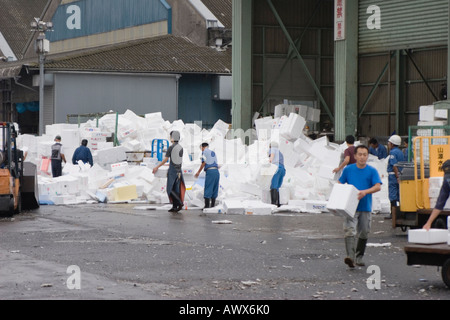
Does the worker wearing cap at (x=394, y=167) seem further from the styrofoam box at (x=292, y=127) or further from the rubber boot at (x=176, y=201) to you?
the styrofoam box at (x=292, y=127)

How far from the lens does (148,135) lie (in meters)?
37.6

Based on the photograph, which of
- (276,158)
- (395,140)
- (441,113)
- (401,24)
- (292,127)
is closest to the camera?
(395,140)

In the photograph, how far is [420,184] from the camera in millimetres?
16703

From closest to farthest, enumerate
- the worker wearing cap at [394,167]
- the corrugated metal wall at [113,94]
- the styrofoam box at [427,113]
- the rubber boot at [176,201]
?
the worker wearing cap at [394,167]
the rubber boot at [176,201]
the styrofoam box at [427,113]
the corrugated metal wall at [113,94]

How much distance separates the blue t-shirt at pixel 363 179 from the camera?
12922 mm

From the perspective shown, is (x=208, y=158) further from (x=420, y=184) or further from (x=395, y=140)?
(x=420, y=184)

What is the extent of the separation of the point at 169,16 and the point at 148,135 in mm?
19319

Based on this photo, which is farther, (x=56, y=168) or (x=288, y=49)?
(x=288, y=49)

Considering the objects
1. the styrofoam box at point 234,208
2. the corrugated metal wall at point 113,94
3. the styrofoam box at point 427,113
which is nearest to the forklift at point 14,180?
the styrofoam box at point 234,208

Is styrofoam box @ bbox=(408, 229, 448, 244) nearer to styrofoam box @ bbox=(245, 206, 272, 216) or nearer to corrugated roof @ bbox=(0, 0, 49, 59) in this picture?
styrofoam box @ bbox=(245, 206, 272, 216)

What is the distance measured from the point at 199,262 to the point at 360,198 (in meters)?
2.48

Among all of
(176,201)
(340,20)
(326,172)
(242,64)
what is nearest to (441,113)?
(326,172)

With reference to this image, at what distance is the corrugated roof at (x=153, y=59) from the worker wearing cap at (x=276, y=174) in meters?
26.8
